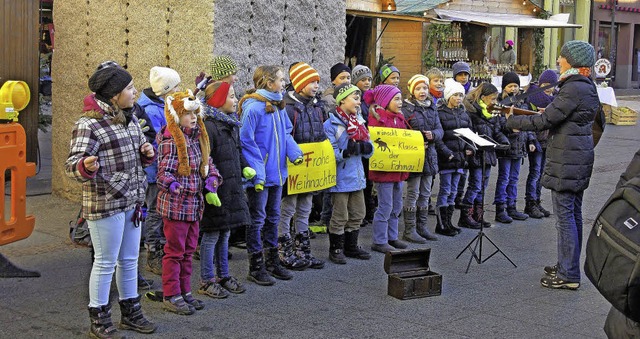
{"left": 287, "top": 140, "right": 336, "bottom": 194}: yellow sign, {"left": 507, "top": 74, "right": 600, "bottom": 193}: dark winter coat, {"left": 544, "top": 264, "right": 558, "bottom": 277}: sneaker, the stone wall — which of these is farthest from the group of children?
{"left": 507, "top": 74, "right": 600, "bottom": 193}: dark winter coat

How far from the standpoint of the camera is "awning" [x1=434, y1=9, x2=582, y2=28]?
21.3 meters

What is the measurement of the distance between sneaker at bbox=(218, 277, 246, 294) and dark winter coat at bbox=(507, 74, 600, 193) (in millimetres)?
2744

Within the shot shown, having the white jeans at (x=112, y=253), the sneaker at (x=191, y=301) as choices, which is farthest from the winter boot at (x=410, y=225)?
the white jeans at (x=112, y=253)

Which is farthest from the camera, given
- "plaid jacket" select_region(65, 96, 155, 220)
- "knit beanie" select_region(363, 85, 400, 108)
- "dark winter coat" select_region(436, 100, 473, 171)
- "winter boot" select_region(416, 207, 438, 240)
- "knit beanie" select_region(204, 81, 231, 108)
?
"dark winter coat" select_region(436, 100, 473, 171)

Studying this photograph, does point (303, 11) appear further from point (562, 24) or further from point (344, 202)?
point (562, 24)

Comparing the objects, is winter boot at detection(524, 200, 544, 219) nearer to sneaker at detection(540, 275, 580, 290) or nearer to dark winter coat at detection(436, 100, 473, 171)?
dark winter coat at detection(436, 100, 473, 171)

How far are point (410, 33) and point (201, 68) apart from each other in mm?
12565

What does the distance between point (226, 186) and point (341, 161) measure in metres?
1.79

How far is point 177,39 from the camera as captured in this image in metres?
9.70

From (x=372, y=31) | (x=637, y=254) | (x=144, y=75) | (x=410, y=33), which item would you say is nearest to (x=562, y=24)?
(x=410, y=33)

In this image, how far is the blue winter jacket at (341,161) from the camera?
8.50 m

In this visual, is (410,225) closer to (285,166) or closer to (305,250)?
(305,250)

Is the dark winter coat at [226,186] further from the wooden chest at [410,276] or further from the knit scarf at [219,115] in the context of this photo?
the wooden chest at [410,276]

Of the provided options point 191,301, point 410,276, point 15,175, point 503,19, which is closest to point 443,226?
point 410,276
